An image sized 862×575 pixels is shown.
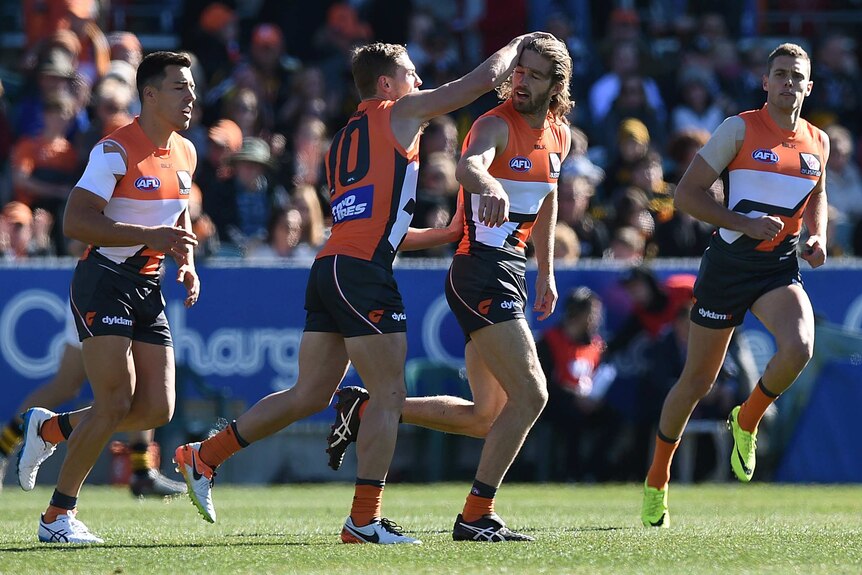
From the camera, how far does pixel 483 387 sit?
26.6 ft

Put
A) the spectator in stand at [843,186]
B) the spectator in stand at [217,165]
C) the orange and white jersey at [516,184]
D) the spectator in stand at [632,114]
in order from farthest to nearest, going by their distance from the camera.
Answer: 1. the spectator in stand at [632,114]
2. the spectator in stand at [843,186]
3. the spectator in stand at [217,165]
4. the orange and white jersey at [516,184]

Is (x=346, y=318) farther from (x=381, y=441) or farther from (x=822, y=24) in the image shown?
(x=822, y=24)

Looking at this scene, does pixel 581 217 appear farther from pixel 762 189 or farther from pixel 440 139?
pixel 762 189

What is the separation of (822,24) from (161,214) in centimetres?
1434

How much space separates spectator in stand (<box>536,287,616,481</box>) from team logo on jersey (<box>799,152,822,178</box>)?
4.48 metres

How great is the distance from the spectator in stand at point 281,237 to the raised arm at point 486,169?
18.9 ft

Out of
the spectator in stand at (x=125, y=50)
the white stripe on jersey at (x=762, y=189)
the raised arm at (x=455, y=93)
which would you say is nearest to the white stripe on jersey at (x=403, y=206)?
the raised arm at (x=455, y=93)

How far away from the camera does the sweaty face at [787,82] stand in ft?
28.5

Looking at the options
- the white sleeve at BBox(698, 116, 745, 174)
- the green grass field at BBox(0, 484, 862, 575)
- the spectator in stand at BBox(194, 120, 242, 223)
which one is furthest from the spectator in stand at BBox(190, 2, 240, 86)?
the white sleeve at BBox(698, 116, 745, 174)

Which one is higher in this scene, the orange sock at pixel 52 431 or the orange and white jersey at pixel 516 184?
the orange and white jersey at pixel 516 184

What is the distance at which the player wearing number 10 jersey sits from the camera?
739cm

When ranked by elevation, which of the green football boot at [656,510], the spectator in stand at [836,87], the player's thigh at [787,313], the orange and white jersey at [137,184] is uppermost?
the spectator in stand at [836,87]

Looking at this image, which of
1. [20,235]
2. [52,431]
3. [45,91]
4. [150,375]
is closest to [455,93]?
[150,375]

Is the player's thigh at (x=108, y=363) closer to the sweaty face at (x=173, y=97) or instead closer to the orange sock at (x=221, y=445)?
the orange sock at (x=221, y=445)
